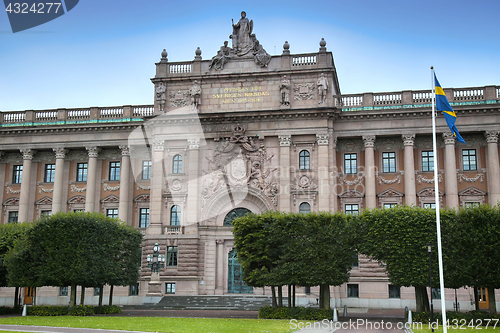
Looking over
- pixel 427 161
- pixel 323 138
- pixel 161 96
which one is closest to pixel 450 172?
pixel 427 161

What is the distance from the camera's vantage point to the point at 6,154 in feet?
200

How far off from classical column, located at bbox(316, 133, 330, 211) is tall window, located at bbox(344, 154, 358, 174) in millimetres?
3398

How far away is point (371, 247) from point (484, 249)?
279 inches

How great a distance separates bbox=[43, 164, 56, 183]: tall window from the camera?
59.9m

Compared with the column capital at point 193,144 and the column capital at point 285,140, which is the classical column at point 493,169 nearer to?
the column capital at point 285,140

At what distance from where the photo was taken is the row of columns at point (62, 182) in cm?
5691

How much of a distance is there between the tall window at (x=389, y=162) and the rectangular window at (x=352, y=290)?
1165 centimetres

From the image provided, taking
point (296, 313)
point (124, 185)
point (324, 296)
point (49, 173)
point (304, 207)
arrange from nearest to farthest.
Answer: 1. point (296, 313)
2. point (324, 296)
3. point (304, 207)
4. point (124, 185)
5. point (49, 173)

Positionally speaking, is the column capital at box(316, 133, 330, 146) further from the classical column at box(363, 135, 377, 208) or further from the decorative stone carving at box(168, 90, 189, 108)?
the decorative stone carving at box(168, 90, 189, 108)

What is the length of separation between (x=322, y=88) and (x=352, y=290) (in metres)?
19.2

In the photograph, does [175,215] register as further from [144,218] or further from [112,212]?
[112,212]

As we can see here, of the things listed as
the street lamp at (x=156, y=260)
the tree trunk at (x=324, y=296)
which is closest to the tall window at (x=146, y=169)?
the street lamp at (x=156, y=260)

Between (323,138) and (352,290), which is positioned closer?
(352,290)

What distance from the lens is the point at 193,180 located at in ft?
174
